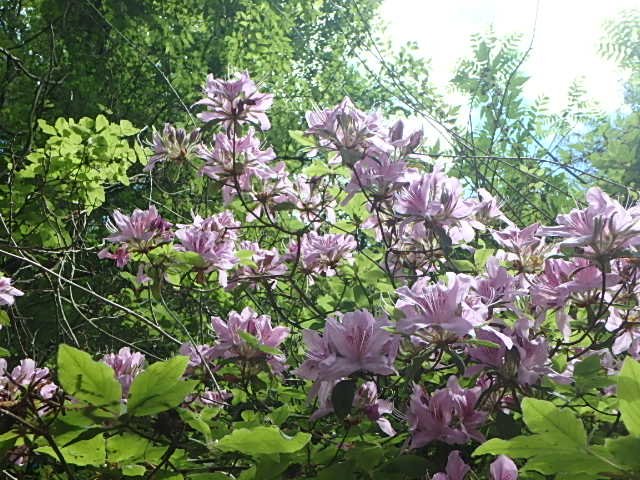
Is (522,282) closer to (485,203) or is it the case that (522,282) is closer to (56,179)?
(485,203)

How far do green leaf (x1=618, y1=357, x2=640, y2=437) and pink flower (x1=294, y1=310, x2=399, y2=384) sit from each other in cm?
44

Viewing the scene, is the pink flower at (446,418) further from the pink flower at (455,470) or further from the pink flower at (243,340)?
the pink flower at (243,340)

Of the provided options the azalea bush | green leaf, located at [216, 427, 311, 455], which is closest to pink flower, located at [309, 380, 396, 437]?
the azalea bush

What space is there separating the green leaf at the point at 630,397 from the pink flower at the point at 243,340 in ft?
2.92

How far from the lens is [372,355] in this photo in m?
0.97

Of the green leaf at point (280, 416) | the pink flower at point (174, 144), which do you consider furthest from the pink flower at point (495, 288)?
the pink flower at point (174, 144)

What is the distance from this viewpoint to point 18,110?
475 centimetres

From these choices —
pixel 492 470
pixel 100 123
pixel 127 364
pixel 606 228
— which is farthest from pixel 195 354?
pixel 100 123

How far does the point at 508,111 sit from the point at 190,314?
2.23 meters

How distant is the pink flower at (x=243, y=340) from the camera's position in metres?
1.35

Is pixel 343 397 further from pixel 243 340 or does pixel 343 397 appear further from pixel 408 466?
pixel 243 340

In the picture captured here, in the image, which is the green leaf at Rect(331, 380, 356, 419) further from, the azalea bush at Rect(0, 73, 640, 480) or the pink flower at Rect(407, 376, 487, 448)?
the pink flower at Rect(407, 376, 487, 448)

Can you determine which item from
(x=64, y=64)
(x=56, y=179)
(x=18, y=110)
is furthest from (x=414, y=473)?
(x=64, y=64)

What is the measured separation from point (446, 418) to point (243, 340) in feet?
1.71
